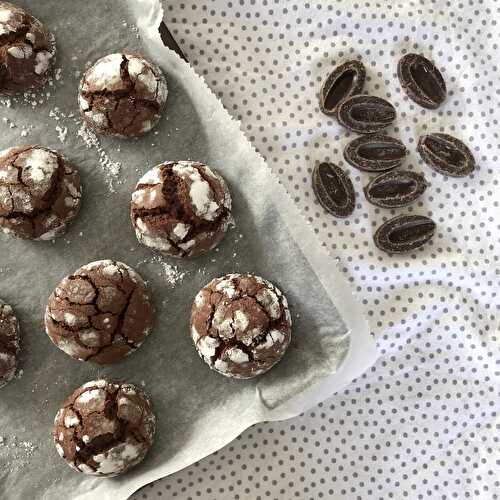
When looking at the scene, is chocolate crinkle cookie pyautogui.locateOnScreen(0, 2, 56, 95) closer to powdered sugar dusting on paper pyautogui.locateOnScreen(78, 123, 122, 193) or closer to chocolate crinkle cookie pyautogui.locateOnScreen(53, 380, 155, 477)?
powdered sugar dusting on paper pyautogui.locateOnScreen(78, 123, 122, 193)

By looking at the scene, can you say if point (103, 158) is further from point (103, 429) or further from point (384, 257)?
point (384, 257)

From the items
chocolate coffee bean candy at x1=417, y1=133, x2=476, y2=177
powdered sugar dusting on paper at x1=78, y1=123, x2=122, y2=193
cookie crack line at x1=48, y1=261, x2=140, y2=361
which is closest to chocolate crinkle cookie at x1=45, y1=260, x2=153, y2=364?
cookie crack line at x1=48, y1=261, x2=140, y2=361

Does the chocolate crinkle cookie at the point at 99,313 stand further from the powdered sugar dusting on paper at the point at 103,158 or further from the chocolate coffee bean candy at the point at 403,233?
the chocolate coffee bean candy at the point at 403,233

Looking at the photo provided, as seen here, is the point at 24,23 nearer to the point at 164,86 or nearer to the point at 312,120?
the point at 164,86

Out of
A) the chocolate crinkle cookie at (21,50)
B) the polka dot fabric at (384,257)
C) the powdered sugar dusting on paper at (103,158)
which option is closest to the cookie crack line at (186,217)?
the powdered sugar dusting on paper at (103,158)

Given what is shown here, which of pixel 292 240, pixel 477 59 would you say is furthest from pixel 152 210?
pixel 477 59

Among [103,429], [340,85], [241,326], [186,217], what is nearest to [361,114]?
[340,85]
